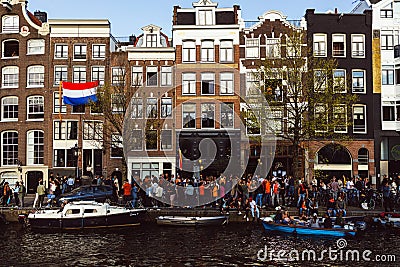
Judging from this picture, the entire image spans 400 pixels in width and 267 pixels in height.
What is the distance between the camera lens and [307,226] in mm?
28047

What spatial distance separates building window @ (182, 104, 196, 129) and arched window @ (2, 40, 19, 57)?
17.0 metres

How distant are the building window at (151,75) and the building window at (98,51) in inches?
172

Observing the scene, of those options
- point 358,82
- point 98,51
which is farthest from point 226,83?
point 98,51

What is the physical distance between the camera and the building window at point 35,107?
48.9 metres

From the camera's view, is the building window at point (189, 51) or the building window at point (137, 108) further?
the building window at point (189, 51)

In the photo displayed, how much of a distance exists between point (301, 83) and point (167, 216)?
12.8 metres

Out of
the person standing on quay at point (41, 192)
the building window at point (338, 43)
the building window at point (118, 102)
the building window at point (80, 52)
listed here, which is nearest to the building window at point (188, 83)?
the building window at point (118, 102)

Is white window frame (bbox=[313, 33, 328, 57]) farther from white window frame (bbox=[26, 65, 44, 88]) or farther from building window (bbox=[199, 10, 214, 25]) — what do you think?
Answer: white window frame (bbox=[26, 65, 44, 88])

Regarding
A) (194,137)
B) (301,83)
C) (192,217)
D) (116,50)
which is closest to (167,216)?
(192,217)

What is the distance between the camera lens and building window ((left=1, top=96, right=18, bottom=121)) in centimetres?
4947

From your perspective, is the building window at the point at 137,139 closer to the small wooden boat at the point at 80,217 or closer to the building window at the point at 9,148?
the small wooden boat at the point at 80,217

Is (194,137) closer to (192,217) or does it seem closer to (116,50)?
(116,50)

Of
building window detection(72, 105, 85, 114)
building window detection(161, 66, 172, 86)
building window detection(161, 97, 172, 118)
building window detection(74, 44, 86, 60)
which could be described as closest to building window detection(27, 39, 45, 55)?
building window detection(74, 44, 86, 60)

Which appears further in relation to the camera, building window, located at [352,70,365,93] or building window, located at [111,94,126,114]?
building window, located at [352,70,365,93]
